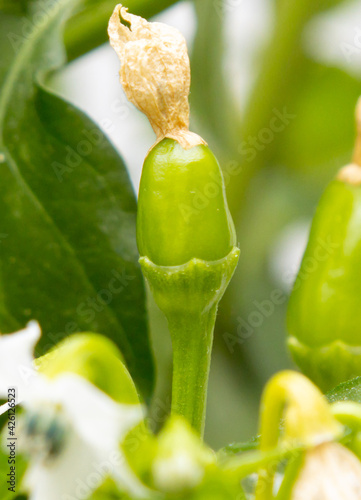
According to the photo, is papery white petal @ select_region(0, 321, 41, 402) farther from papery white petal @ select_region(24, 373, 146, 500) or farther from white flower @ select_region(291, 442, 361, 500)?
white flower @ select_region(291, 442, 361, 500)

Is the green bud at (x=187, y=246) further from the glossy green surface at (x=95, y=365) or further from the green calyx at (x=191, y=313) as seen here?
the glossy green surface at (x=95, y=365)

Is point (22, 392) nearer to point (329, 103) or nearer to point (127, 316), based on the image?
point (127, 316)

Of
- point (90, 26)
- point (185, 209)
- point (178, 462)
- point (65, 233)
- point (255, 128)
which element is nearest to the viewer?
point (178, 462)

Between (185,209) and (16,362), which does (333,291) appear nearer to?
(185,209)

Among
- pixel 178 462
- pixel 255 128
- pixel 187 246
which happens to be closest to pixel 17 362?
pixel 178 462

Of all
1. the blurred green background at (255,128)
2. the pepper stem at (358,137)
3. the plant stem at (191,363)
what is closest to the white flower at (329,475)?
the plant stem at (191,363)

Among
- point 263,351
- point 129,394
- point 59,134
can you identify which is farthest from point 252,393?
point 129,394
